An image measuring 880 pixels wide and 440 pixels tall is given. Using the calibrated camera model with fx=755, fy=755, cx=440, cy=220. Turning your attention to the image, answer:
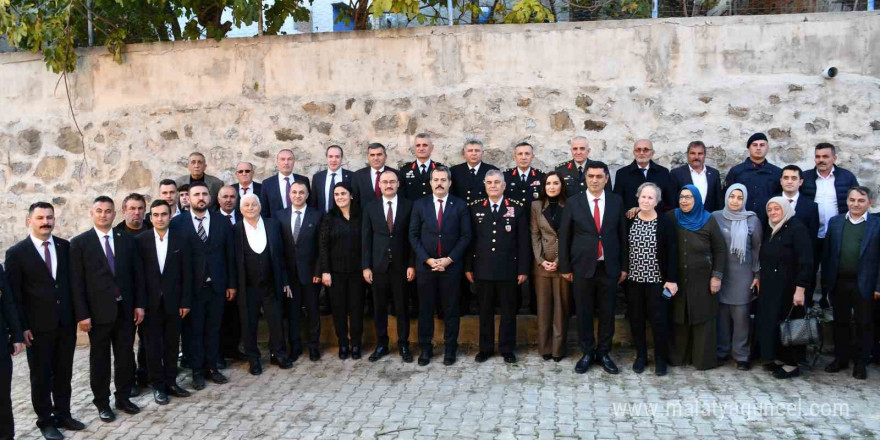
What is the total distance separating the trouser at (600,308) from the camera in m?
5.86

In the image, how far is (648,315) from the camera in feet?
19.4

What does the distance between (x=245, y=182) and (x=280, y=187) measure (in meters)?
0.31

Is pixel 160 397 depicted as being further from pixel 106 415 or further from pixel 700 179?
pixel 700 179

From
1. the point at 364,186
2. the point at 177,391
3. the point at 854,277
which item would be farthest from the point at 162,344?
the point at 854,277

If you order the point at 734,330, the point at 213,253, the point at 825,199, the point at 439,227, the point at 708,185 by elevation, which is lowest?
the point at 734,330

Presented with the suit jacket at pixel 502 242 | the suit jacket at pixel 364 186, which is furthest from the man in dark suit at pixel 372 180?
the suit jacket at pixel 502 242

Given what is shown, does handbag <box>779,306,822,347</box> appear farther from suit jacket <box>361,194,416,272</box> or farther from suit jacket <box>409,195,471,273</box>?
suit jacket <box>361,194,416,272</box>

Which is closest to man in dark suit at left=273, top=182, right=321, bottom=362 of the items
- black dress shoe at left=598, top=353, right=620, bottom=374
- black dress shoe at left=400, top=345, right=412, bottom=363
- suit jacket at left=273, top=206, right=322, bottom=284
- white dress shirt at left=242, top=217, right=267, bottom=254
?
suit jacket at left=273, top=206, right=322, bottom=284

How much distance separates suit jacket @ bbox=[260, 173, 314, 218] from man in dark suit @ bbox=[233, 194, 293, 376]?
591mm

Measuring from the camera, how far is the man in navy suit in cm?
645

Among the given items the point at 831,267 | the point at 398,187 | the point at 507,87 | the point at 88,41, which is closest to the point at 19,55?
the point at 88,41

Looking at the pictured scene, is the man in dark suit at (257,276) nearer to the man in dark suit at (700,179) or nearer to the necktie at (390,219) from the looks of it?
the necktie at (390,219)

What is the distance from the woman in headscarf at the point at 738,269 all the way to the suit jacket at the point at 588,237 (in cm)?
78

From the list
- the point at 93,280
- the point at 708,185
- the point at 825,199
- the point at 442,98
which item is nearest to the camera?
the point at 93,280
